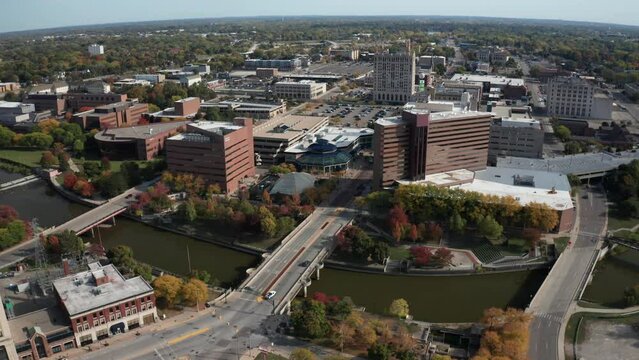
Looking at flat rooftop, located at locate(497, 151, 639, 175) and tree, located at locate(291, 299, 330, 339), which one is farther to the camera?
flat rooftop, located at locate(497, 151, 639, 175)

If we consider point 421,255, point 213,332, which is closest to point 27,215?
point 213,332

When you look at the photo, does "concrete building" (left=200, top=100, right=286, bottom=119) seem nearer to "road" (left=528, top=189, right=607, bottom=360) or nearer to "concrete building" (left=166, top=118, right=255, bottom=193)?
"concrete building" (left=166, top=118, right=255, bottom=193)

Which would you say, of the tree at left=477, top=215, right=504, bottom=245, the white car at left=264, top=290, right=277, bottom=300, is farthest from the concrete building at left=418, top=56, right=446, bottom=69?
the white car at left=264, top=290, right=277, bottom=300

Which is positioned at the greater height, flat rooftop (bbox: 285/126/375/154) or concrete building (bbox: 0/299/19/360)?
flat rooftop (bbox: 285/126/375/154)

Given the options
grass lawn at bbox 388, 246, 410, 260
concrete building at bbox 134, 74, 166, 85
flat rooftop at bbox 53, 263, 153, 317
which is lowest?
grass lawn at bbox 388, 246, 410, 260

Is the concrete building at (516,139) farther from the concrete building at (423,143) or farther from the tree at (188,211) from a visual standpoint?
the tree at (188,211)

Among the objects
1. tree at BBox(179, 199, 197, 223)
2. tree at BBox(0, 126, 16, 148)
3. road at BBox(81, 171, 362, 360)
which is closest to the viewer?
road at BBox(81, 171, 362, 360)

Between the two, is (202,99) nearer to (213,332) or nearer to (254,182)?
(254,182)
